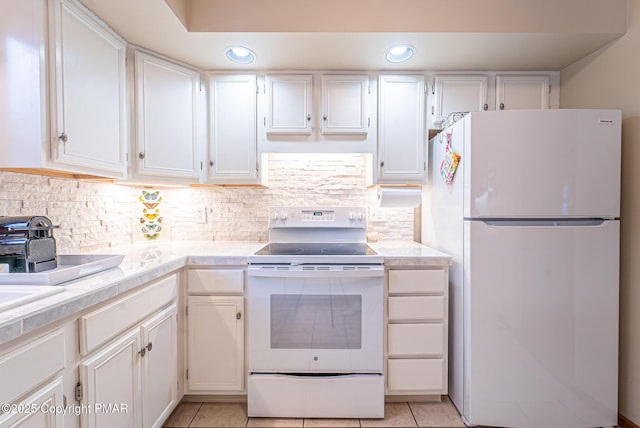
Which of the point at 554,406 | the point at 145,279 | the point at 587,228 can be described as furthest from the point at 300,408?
the point at 587,228

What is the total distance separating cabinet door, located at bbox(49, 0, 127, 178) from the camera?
1271mm

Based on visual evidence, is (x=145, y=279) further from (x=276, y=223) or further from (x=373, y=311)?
(x=373, y=311)

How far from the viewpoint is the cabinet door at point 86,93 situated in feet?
4.17

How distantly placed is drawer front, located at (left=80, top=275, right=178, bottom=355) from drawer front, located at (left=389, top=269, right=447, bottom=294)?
4.08ft

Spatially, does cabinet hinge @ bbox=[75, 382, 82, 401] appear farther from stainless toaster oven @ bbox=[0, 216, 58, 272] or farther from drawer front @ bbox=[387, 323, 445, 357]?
drawer front @ bbox=[387, 323, 445, 357]

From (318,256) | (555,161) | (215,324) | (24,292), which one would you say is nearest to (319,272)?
(318,256)

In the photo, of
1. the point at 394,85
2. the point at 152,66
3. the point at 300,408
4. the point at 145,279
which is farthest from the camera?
the point at 394,85

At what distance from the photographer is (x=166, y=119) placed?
6.26 ft

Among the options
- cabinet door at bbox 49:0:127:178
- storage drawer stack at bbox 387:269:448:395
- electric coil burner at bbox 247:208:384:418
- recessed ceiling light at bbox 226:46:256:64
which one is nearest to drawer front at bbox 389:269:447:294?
storage drawer stack at bbox 387:269:448:395

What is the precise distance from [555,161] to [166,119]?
88.7 inches

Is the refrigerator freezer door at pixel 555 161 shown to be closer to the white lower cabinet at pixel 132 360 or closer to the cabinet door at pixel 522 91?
the cabinet door at pixel 522 91

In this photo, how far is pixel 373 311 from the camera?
5.60 ft

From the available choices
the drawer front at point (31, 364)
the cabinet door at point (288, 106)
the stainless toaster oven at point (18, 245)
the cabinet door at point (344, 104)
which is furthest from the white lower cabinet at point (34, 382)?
the cabinet door at point (344, 104)

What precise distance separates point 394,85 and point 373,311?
1.50m
